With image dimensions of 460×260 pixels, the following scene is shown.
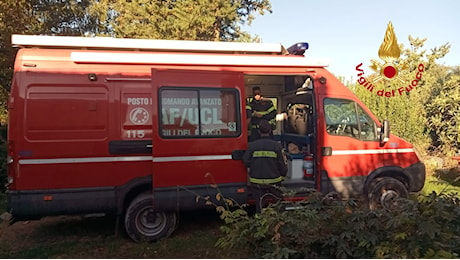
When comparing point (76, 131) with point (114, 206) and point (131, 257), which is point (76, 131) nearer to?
point (114, 206)

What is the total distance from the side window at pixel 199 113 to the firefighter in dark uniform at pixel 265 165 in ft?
1.38

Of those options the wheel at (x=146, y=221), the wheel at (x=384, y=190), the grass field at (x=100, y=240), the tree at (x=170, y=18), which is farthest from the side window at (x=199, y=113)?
the tree at (x=170, y=18)

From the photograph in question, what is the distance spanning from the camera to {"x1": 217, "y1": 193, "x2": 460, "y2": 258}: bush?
10.3 feet

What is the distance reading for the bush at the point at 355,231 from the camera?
3127 mm

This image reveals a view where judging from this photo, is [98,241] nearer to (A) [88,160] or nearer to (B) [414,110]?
(A) [88,160]

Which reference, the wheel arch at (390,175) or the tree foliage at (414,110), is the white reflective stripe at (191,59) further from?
the tree foliage at (414,110)

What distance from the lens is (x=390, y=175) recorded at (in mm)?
6094

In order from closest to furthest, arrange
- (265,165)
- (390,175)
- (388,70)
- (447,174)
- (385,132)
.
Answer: (265,165), (385,132), (390,175), (447,174), (388,70)

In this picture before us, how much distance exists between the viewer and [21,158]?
4805 mm

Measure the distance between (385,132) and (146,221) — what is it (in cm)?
399

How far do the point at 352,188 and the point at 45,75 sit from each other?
4943mm

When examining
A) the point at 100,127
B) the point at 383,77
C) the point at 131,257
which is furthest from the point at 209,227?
the point at 383,77

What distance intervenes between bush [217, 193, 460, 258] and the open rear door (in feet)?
4.61

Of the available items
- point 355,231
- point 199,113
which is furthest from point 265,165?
point 355,231
